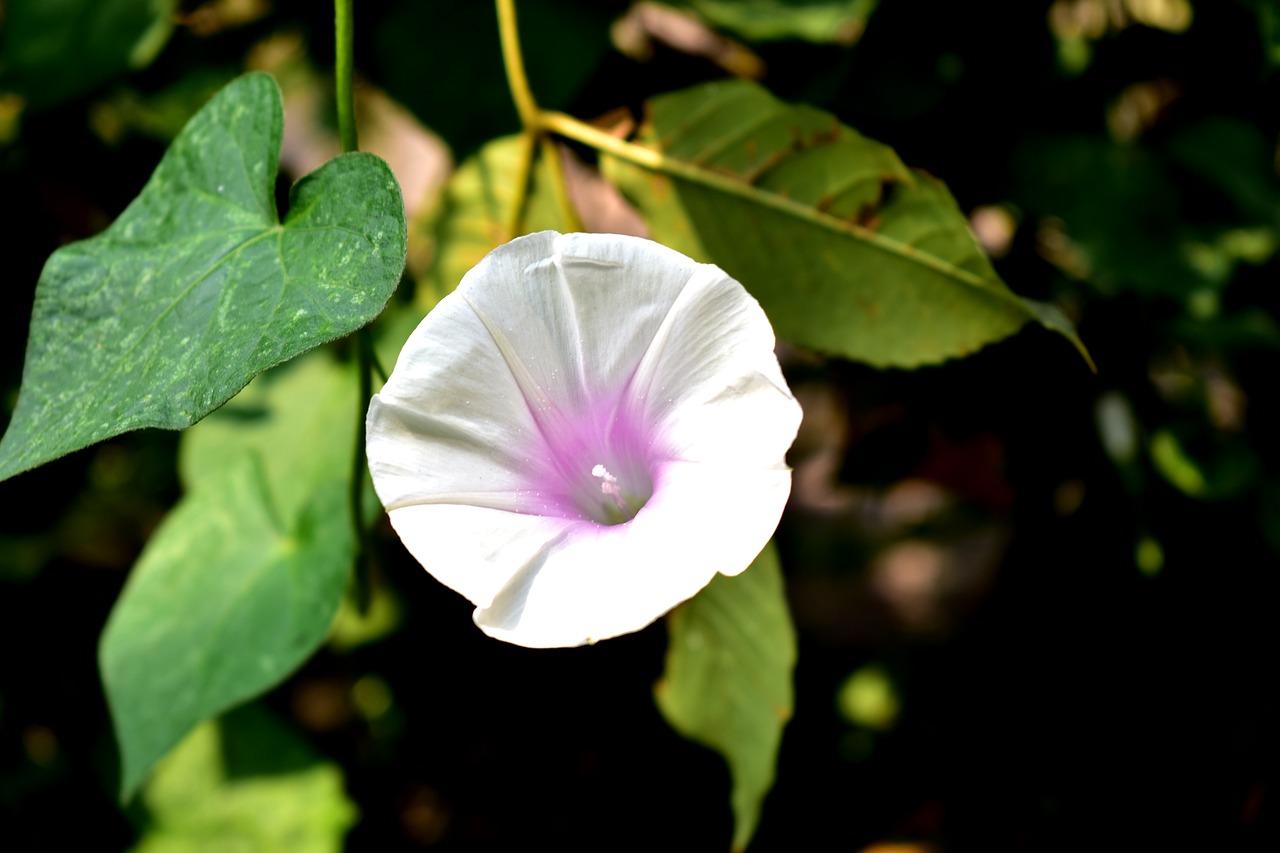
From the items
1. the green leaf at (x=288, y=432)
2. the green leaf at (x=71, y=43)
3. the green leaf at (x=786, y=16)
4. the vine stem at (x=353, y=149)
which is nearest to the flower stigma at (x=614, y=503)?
the vine stem at (x=353, y=149)

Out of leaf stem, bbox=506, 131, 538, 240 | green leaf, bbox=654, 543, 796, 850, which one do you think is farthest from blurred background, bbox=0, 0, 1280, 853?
green leaf, bbox=654, 543, 796, 850

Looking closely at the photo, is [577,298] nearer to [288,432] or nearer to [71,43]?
[288,432]

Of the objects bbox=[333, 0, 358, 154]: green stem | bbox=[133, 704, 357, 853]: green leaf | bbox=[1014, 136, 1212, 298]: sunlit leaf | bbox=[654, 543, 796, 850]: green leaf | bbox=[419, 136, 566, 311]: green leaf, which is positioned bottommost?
bbox=[133, 704, 357, 853]: green leaf

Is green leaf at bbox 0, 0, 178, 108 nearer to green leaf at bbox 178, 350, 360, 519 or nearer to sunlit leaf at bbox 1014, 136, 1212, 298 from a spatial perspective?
green leaf at bbox 178, 350, 360, 519

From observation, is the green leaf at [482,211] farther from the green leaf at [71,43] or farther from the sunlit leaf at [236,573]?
the green leaf at [71,43]

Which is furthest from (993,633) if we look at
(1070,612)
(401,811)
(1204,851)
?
(401,811)

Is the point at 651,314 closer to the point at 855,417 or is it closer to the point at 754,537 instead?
the point at 754,537
